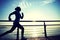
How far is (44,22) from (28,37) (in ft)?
4.15

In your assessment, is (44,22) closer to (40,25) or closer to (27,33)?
(40,25)

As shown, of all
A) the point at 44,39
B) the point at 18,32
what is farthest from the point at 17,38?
the point at 44,39

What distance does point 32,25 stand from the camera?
8.27 m

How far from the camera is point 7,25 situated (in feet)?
26.1

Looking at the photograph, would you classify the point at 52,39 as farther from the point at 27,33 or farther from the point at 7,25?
the point at 7,25

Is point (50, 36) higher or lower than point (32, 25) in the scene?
lower

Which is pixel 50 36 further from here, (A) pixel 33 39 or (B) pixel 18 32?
(B) pixel 18 32

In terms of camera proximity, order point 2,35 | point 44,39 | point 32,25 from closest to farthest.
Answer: point 2,35 → point 44,39 → point 32,25

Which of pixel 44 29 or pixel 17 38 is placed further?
pixel 44 29

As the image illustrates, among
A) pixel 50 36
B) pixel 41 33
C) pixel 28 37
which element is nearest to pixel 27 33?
pixel 28 37

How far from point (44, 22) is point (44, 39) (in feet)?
3.75

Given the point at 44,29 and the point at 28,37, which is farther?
the point at 44,29

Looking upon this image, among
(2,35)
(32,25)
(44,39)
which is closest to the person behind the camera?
(2,35)

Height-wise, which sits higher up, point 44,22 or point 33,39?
point 44,22
